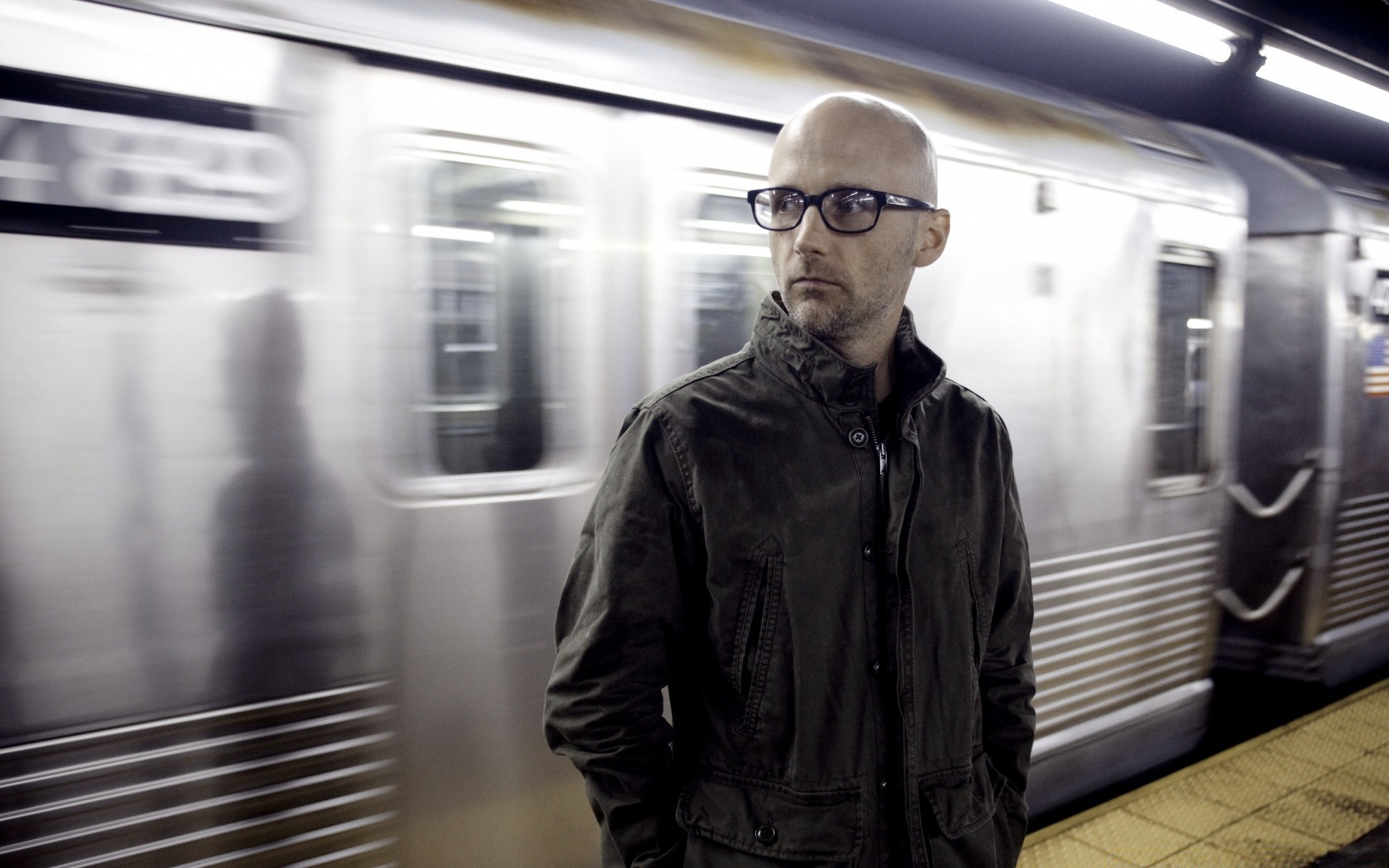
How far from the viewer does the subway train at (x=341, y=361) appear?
1640 mm

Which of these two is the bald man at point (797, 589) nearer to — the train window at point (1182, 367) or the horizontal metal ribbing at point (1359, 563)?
the train window at point (1182, 367)

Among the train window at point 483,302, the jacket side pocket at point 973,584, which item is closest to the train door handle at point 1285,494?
the jacket side pocket at point 973,584

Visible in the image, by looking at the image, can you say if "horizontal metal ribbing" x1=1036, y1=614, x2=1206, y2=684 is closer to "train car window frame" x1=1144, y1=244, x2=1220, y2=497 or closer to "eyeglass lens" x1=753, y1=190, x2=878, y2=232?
"train car window frame" x1=1144, y1=244, x2=1220, y2=497

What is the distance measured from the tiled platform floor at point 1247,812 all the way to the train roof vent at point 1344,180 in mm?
2806

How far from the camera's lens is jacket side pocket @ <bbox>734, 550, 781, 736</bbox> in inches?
53.2

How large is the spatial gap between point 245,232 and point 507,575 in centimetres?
85

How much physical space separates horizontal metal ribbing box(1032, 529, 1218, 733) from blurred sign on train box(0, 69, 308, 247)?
8.48ft

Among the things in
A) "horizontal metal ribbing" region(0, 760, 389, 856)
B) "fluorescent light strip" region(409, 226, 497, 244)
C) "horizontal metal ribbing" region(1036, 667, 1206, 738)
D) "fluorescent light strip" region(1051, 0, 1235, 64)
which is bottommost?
"horizontal metal ribbing" region(1036, 667, 1206, 738)

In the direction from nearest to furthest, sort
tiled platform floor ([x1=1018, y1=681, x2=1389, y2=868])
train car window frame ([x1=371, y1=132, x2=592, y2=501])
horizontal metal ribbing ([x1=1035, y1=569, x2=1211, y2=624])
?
train car window frame ([x1=371, y1=132, x2=592, y2=501]) → tiled platform floor ([x1=1018, y1=681, x2=1389, y2=868]) → horizontal metal ribbing ([x1=1035, y1=569, x2=1211, y2=624])

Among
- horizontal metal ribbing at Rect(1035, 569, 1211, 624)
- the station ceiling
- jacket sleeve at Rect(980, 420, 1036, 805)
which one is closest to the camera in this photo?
jacket sleeve at Rect(980, 420, 1036, 805)

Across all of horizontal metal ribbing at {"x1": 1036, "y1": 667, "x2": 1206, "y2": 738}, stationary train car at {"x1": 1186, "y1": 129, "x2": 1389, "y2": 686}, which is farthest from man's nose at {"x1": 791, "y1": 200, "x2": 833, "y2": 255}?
stationary train car at {"x1": 1186, "y1": 129, "x2": 1389, "y2": 686}

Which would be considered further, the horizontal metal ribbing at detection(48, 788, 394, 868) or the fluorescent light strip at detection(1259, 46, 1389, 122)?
the fluorescent light strip at detection(1259, 46, 1389, 122)

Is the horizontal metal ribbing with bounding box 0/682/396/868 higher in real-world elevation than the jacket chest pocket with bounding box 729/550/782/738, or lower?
lower

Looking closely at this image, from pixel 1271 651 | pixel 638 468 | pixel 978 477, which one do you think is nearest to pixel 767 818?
pixel 638 468
